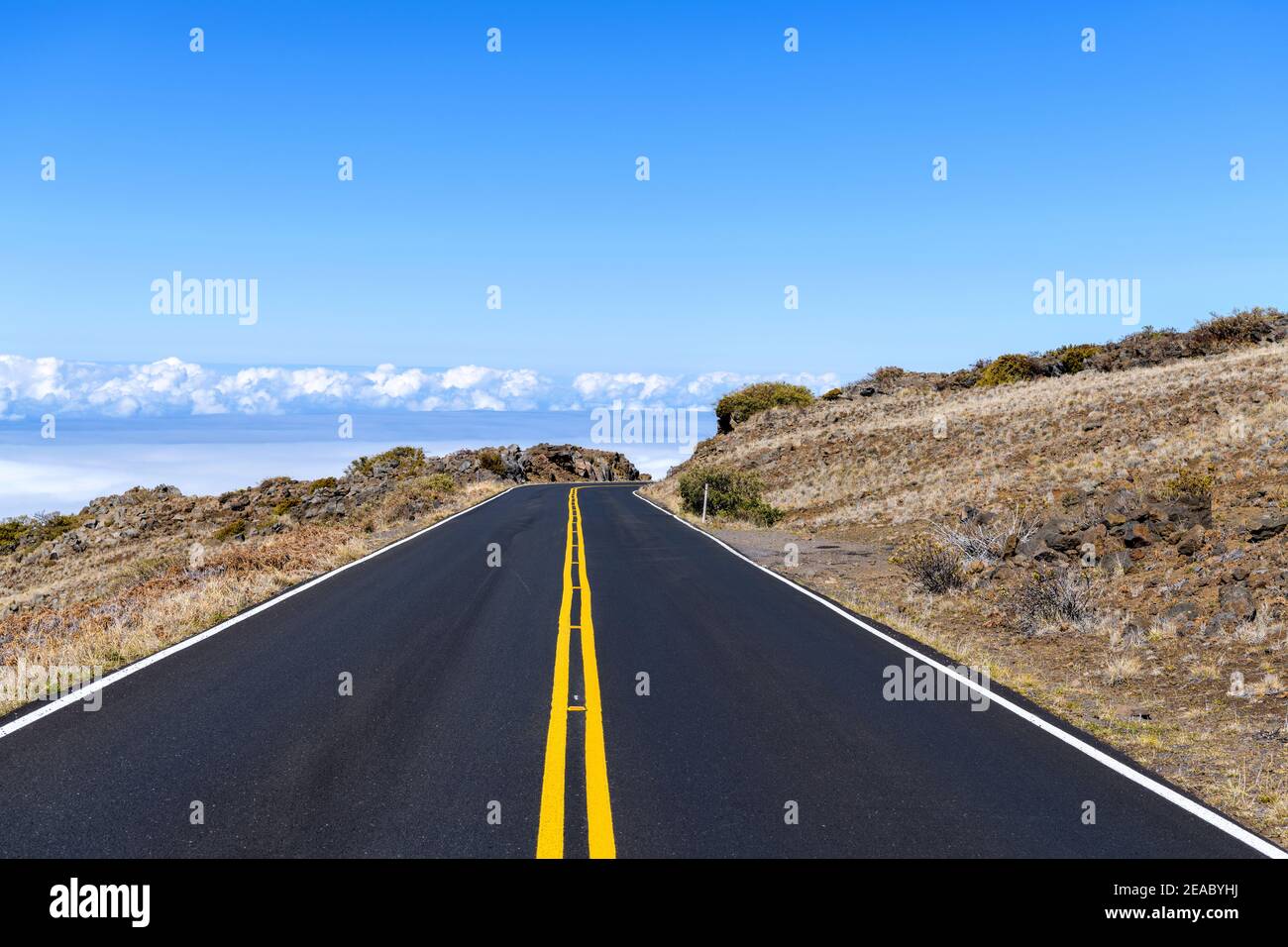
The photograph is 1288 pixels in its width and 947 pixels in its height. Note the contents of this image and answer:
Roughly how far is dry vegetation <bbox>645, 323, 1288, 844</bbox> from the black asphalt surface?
4.72 ft

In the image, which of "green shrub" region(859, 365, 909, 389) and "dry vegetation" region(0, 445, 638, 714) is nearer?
"dry vegetation" region(0, 445, 638, 714)

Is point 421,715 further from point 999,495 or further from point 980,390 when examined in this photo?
point 980,390

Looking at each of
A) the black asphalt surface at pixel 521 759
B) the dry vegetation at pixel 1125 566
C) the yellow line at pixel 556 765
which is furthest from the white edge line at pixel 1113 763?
the yellow line at pixel 556 765

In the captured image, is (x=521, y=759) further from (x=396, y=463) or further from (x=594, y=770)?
(x=396, y=463)

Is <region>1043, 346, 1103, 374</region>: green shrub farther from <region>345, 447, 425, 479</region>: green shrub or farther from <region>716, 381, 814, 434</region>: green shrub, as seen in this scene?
<region>345, 447, 425, 479</region>: green shrub

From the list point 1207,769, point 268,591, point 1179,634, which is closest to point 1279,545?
point 1179,634

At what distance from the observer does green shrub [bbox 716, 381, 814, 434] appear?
71.7 m

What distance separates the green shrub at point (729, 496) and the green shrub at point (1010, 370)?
93.6ft

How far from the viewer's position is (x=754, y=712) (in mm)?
7457

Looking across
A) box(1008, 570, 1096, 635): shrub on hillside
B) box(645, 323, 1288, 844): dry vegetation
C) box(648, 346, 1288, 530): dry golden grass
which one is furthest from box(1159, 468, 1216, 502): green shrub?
box(1008, 570, 1096, 635): shrub on hillside

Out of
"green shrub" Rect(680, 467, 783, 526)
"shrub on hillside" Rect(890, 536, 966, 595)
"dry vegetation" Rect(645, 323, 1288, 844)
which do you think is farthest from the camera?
"green shrub" Rect(680, 467, 783, 526)

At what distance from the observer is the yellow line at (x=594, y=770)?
484 centimetres

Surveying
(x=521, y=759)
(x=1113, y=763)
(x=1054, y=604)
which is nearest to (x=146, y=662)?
(x=521, y=759)
